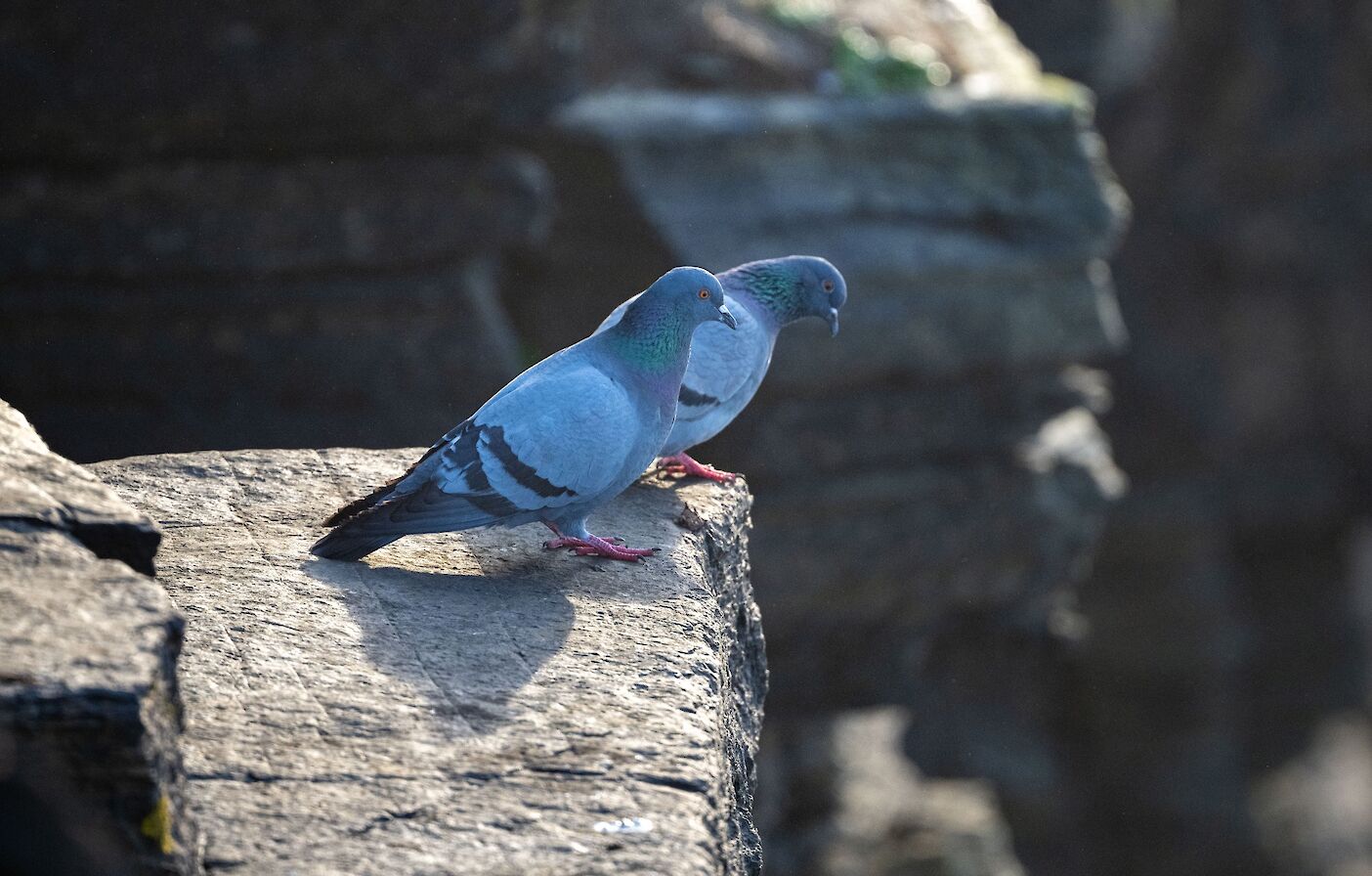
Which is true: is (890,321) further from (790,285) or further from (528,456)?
(528,456)

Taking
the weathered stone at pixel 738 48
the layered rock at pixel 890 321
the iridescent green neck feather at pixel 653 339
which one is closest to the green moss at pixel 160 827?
the iridescent green neck feather at pixel 653 339

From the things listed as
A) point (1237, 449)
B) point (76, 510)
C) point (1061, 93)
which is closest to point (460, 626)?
point (76, 510)

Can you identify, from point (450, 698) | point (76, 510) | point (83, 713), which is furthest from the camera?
point (450, 698)

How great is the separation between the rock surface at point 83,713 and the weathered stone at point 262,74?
141 inches

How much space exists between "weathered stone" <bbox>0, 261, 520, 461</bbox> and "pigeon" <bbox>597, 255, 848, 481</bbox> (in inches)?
79.4

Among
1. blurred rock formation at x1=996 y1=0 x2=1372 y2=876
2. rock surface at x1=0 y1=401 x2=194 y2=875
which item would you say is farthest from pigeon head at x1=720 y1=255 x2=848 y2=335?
blurred rock formation at x1=996 y1=0 x2=1372 y2=876

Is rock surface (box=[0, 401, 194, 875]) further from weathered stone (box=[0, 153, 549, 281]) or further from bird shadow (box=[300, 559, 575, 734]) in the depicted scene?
weathered stone (box=[0, 153, 549, 281])

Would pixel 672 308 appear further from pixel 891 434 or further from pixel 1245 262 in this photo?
pixel 1245 262

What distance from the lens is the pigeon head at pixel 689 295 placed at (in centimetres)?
332

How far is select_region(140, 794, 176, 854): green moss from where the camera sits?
1842mm

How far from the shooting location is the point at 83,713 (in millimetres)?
1777

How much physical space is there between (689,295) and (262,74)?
2801 millimetres

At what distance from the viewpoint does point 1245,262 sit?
508 inches

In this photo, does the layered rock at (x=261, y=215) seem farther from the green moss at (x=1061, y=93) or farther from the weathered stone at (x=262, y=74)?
the green moss at (x=1061, y=93)
